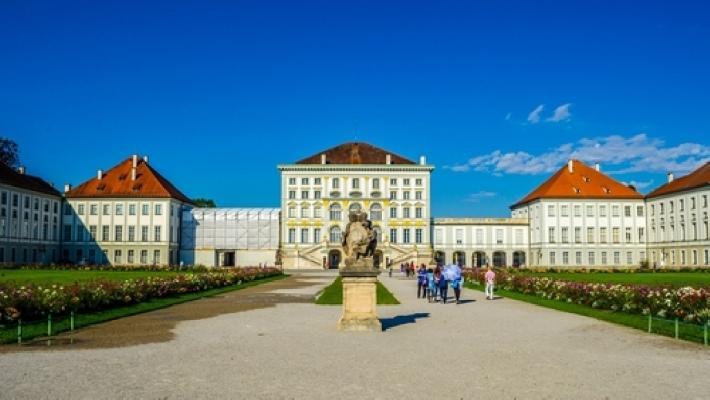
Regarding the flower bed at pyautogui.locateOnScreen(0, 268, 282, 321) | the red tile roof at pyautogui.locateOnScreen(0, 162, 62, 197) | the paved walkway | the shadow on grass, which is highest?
the red tile roof at pyautogui.locateOnScreen(0, 162, 62, 197)

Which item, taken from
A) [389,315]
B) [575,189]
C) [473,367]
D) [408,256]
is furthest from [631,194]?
[473,367]

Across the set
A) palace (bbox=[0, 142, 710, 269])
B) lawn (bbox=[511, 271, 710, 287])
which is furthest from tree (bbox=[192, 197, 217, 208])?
lawn (bbox=[511, 271, 710, 287])

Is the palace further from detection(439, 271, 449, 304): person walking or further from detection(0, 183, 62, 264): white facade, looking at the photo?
detection(439, 271, 449, 304): person walking

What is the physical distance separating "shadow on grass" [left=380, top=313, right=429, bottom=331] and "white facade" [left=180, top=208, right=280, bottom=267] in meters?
61.3

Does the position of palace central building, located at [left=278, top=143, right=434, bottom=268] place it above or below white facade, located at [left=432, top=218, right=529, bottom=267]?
above

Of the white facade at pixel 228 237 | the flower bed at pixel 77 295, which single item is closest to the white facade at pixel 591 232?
the white facade at pixel 228 237

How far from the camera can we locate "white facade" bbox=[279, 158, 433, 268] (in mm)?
79438

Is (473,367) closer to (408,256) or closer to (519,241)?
(408,256)

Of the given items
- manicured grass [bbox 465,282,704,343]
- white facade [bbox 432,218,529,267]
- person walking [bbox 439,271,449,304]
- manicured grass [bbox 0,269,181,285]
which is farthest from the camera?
white facade [bbox 432,218,529,267]

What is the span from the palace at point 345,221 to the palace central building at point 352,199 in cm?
12

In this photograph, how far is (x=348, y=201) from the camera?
79.6 meters

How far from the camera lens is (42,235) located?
71.4 meters

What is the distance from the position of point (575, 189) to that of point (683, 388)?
72690 millimetres

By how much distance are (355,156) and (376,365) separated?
7076 cm
